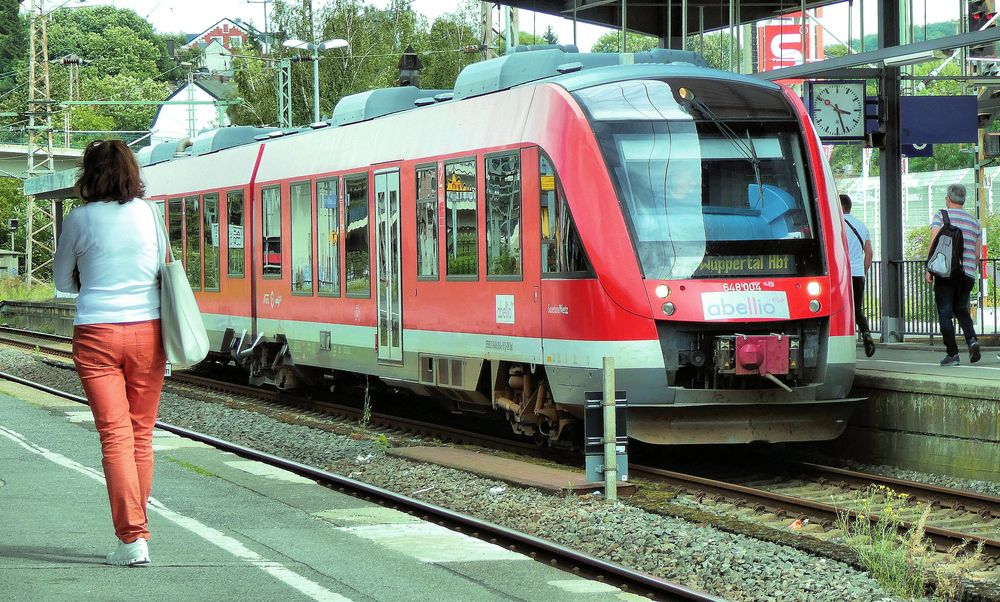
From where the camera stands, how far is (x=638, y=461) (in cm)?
1236

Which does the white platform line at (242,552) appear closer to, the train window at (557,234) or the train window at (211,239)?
the train window at (557,234)

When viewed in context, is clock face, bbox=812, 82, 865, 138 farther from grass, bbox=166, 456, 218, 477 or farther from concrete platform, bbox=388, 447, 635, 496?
grass, bbox=166, 456, 218, 477

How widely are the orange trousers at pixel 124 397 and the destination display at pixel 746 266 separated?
5225mm

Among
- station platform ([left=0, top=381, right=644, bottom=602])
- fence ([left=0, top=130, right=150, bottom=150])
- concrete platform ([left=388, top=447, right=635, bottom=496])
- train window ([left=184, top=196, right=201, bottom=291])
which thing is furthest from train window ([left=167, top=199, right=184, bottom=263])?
station platform ([left=0, top=381, right=644, bottom=602])

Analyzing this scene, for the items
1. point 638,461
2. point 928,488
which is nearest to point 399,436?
point 638,461

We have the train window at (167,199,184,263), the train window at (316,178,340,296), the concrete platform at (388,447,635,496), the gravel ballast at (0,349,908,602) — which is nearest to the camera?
the gravel ballast at (0,349,908,602)

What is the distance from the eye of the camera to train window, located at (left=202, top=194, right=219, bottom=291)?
2011 centimetres

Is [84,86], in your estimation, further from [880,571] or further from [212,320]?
[880,571]

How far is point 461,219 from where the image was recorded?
42.8ft

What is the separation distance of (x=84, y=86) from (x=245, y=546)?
112 meters

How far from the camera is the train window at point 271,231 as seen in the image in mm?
17719

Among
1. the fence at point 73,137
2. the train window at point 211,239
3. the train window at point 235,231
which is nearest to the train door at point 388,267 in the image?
the train window at point 235,231

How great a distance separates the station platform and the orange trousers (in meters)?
0.34

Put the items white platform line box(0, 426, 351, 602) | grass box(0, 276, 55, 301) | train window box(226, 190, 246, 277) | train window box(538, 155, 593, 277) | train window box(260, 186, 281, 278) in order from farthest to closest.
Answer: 1. grass box(0, 276, 55, 301)
2. train window box(226, 190, 246, 277)
3. train window box(260, 186, 281, 278)
4. train window box(538, 155, 593, 277)
5. white platform line box(0, 426, 351, 602)
